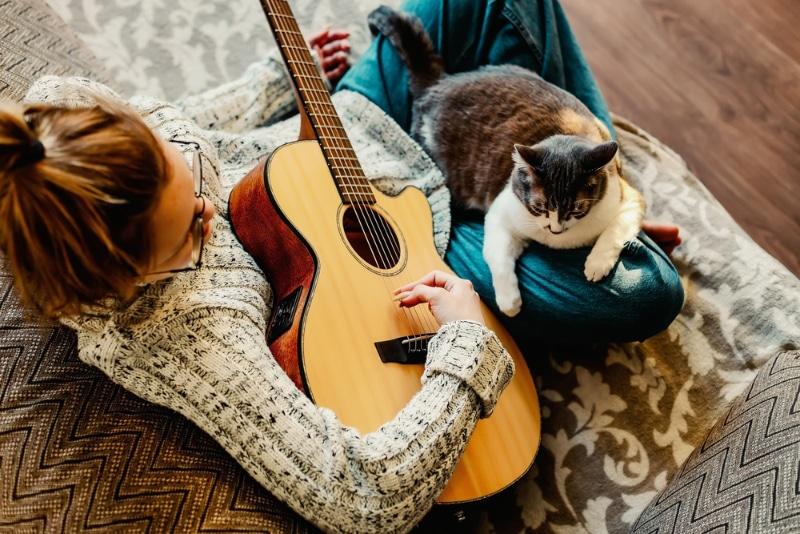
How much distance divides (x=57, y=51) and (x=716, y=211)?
1498mm

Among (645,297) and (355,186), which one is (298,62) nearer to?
(355,186)

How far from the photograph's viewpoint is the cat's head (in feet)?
3.52

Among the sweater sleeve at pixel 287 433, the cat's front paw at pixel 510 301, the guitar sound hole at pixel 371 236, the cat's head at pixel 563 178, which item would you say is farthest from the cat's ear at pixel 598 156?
the sweater sleeve at pixel 287 433

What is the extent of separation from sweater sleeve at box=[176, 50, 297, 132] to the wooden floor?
3.52 ft

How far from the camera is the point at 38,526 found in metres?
0.77

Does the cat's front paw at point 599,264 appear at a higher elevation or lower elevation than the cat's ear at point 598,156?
lower

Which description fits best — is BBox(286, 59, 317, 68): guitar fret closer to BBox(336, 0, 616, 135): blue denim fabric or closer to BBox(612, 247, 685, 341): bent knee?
BBox(336, 0, 616, 135): blue denim fabric

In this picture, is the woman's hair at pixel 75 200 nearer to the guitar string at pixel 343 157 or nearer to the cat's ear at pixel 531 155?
the guitar string at pixel 343 157

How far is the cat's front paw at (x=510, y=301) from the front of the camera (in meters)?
1.17

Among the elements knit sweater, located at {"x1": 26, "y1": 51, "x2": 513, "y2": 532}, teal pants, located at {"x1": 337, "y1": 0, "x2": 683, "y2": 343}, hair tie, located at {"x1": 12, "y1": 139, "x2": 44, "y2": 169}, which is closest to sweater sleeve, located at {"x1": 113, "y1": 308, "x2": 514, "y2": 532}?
knit sweater, located at {"x1": 26, "y1": 51, "x2": 513, "y2": 532}

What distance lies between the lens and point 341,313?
3.35ft

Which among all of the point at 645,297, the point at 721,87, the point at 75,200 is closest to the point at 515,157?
the point at 645,297

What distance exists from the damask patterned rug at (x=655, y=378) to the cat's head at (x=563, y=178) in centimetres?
38

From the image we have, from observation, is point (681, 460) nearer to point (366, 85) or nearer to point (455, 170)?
point (455, 170)
